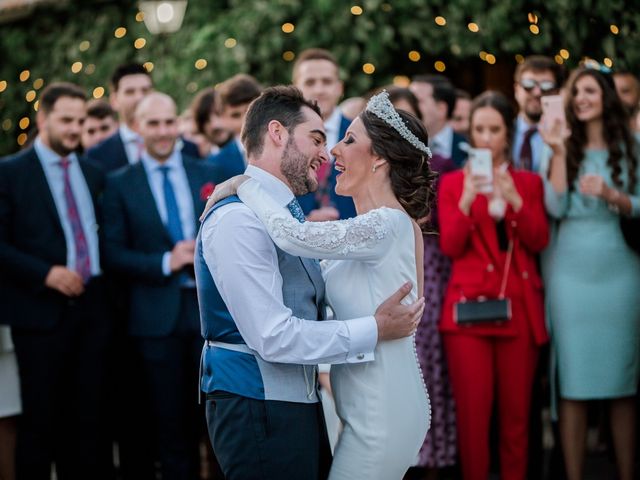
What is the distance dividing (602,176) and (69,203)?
300 cm

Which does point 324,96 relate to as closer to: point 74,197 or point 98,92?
point 74,197

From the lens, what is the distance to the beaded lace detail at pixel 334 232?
351cm

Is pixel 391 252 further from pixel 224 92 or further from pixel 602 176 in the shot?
pixel 224 92

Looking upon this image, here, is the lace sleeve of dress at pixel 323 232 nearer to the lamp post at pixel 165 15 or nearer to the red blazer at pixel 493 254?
the red blazer at pixel 493 254

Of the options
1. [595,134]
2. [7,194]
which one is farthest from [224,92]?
[595,134]

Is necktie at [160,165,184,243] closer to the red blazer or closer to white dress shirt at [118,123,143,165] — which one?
white dress shirt at [118,123,143,165]

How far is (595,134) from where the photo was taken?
586cm

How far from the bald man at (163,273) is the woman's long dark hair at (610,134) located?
207 centimetres

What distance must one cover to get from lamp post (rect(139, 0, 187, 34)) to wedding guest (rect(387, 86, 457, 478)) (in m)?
4.47

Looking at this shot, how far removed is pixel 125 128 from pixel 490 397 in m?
3.04

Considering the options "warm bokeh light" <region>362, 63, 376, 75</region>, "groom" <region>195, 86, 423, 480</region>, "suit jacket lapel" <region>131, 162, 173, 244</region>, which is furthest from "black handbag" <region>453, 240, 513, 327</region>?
"warm bokeh light" <region>362, 63, 376, 75</region>

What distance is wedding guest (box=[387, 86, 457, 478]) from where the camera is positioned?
5949 millimetres

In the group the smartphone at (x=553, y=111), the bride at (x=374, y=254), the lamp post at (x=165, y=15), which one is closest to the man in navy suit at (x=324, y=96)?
the smartphone at (x=553, y=111)

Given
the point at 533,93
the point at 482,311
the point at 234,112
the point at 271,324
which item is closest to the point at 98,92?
the point at 234,112
